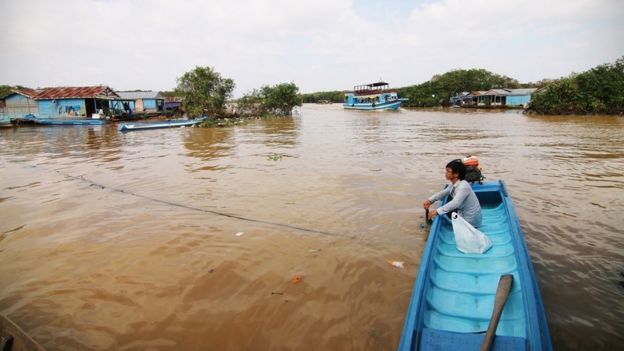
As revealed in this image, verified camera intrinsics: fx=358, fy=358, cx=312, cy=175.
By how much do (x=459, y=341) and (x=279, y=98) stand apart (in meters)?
39.1

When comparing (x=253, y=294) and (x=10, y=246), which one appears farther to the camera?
(x=10, y=246)

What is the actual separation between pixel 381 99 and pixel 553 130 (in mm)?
30731

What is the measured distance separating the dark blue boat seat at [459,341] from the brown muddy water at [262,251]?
823 mm

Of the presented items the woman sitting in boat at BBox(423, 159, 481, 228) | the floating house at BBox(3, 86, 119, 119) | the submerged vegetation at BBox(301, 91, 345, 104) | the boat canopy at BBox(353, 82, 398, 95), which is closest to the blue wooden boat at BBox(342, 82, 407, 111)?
the boat canopy at BBox(353, 82, 398, 95)

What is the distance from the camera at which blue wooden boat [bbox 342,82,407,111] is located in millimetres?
49375

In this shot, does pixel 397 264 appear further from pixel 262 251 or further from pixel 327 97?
pixel 327 97

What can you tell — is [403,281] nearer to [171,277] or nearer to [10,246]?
[171,277]

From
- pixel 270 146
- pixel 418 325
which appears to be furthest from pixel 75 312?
pixel 270 146

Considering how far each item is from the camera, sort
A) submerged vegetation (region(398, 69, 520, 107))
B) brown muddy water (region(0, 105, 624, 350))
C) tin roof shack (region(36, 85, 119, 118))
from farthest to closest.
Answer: submerged vegetation (region(398, 69, 520, 107))
tin roof shack (region(36, 85, 119, 118))
brown muddy water (region(0, 105, 624, 350))

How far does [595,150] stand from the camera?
13.9 meters

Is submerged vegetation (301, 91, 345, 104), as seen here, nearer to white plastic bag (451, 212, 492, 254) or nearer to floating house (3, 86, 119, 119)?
floating house (3, 86, 119, 119)

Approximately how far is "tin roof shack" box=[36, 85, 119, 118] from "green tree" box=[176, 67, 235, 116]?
805cm

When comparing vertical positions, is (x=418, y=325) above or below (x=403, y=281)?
above

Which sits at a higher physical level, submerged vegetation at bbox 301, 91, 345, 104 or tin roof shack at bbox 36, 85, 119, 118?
submerged vegetation at bbox 301, 91, 345, 104
